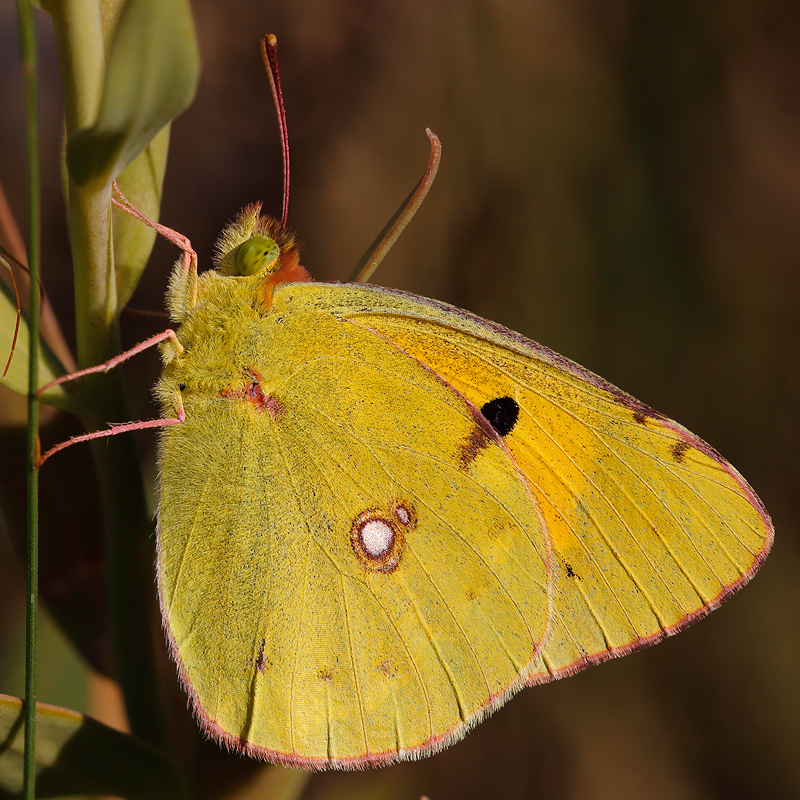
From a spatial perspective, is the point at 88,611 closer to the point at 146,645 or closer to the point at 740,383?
the point at 146,645

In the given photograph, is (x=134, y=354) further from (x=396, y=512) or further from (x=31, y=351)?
(x=396, y=512)

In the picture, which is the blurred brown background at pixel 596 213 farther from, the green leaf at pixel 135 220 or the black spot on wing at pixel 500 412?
the green leaf at pixel 135 220

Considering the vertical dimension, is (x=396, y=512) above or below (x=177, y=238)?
below

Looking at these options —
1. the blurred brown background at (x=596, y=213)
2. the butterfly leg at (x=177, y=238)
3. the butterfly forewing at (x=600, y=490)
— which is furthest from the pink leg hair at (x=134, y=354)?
the blurred brown background at (x=596, y=213)

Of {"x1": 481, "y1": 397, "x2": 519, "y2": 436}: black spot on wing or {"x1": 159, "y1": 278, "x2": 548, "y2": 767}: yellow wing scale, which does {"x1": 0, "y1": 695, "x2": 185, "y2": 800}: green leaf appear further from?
{"x1": 481, "y1": 397, "x2": 519, "y2": 436}: black spot on wing

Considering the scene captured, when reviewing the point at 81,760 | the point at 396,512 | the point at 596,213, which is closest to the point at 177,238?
the point at 396,512

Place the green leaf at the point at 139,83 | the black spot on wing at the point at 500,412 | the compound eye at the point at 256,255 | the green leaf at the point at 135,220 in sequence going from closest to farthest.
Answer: the green leaf at the point at 139,83 < the green leaf at the point at 135,220 < the compound eye at the point at 256,255 < the black spot on wing at the point at 500,412
